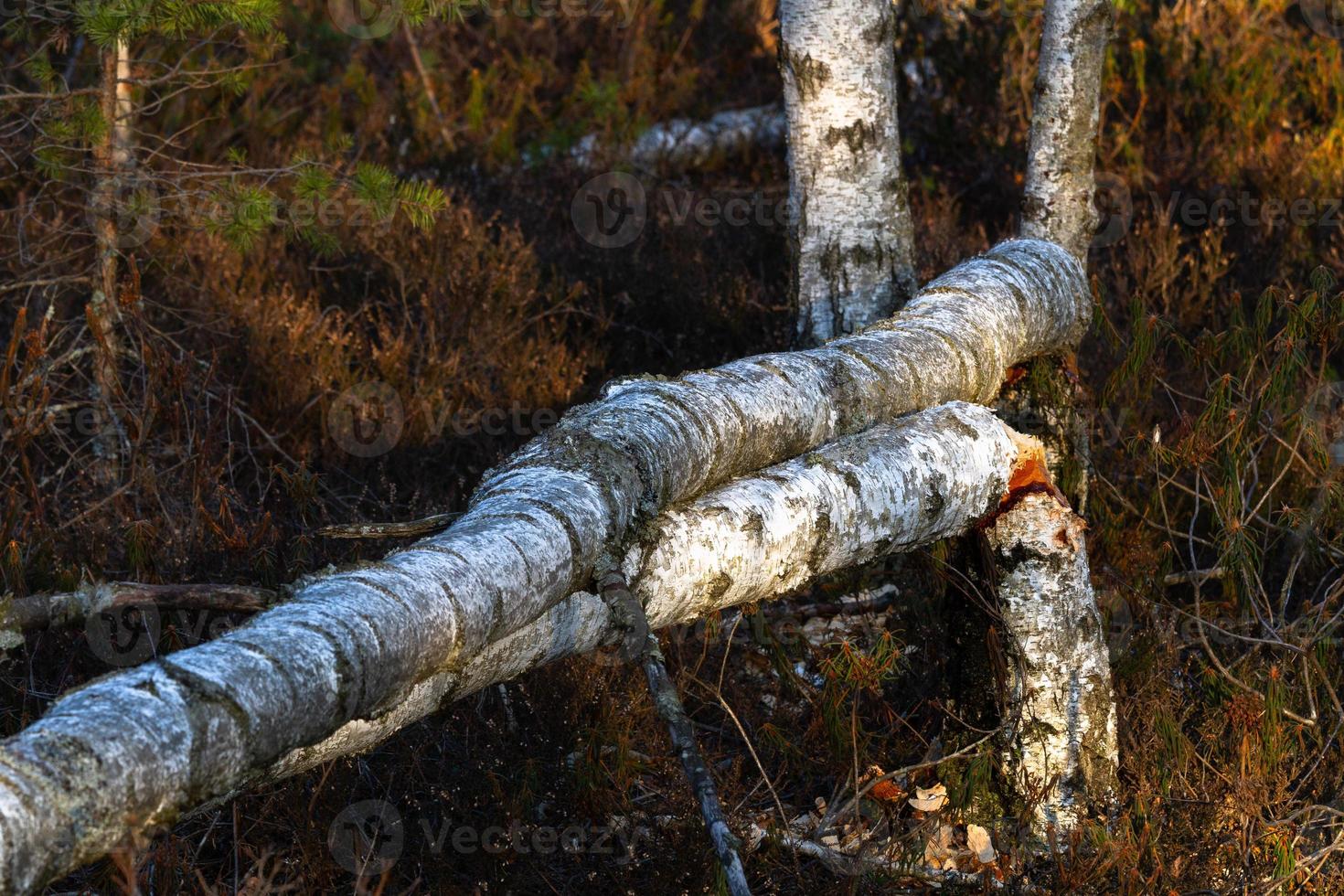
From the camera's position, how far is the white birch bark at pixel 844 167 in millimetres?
3510

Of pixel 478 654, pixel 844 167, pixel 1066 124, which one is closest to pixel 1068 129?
pixel 1066 124

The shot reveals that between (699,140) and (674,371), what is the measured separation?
208 centimetres

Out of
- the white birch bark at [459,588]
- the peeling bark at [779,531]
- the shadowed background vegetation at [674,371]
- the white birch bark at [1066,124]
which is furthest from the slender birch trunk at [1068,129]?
the peeling bark at [779,531]

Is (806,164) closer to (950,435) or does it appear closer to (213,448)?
(950,435)

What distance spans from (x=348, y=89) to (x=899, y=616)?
4.62m

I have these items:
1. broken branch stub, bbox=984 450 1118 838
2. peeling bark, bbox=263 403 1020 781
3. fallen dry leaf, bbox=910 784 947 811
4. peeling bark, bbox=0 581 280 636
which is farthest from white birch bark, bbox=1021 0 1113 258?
peeling bark, bbox=0 581 280 636

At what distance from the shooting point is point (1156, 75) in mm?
5906

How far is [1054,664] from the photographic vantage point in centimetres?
272

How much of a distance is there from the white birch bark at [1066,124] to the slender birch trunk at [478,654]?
1.29 meters

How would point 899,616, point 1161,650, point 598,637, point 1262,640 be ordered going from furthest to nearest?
point 899,616, point 1161,650, point 1262,640, point 598,637

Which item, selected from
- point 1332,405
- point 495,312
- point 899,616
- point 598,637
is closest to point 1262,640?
point 899,616

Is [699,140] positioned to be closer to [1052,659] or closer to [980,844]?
[1052,659]

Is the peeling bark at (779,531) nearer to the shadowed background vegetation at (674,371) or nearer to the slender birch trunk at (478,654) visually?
the slender birch trunk at (478,654)

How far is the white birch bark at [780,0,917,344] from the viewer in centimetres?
351
